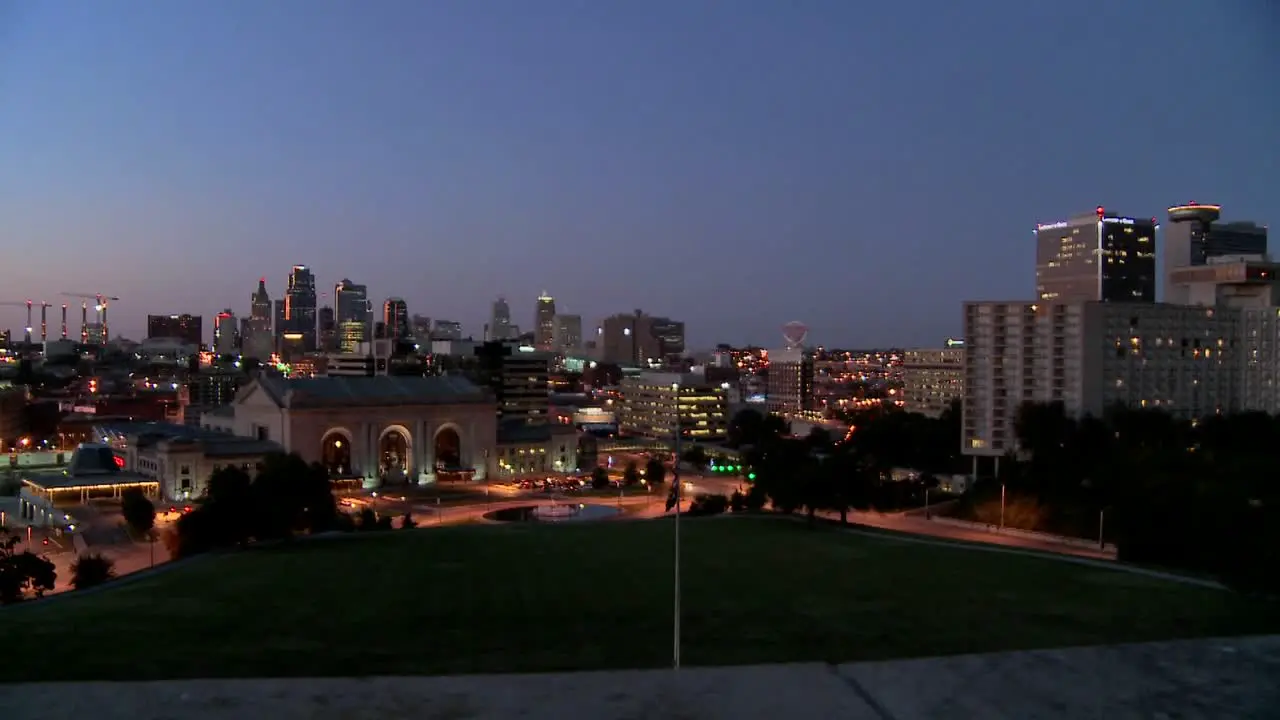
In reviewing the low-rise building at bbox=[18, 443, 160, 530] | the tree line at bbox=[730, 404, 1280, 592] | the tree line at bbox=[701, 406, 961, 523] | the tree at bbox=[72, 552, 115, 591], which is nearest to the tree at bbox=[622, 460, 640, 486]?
the tree line at bbox=[701, 406, 961, 523]

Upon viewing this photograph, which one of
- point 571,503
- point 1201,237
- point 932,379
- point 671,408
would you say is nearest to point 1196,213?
point 1201,237

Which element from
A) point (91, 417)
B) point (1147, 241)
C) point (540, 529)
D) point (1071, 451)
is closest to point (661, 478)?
point (1071, 451)

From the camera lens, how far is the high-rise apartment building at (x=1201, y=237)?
119 metres

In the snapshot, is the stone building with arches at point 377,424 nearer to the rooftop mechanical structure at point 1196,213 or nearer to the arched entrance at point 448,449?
the arched entrance at point 448,449

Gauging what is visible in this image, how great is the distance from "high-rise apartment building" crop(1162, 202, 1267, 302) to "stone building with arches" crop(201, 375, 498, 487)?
305 ft

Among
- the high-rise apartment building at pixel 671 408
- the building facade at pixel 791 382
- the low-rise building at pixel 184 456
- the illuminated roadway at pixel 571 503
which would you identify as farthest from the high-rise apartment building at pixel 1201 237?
the low-rise building at pixel 184 456

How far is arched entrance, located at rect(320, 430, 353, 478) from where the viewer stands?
5872 centimetres

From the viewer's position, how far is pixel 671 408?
9744 cm

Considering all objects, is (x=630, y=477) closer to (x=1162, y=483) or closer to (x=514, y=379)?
(x=1162, y=483)

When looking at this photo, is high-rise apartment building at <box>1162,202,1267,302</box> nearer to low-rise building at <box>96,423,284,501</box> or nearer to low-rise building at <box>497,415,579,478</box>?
low-rise building at <box>497,415,579,478</box>

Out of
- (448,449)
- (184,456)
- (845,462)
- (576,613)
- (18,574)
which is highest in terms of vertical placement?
(845,462)

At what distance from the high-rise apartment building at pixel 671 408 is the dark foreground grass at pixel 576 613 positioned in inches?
2653

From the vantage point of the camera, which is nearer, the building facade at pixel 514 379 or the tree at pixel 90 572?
the tree at pixel 90 572

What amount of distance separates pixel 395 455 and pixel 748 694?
192 ft
